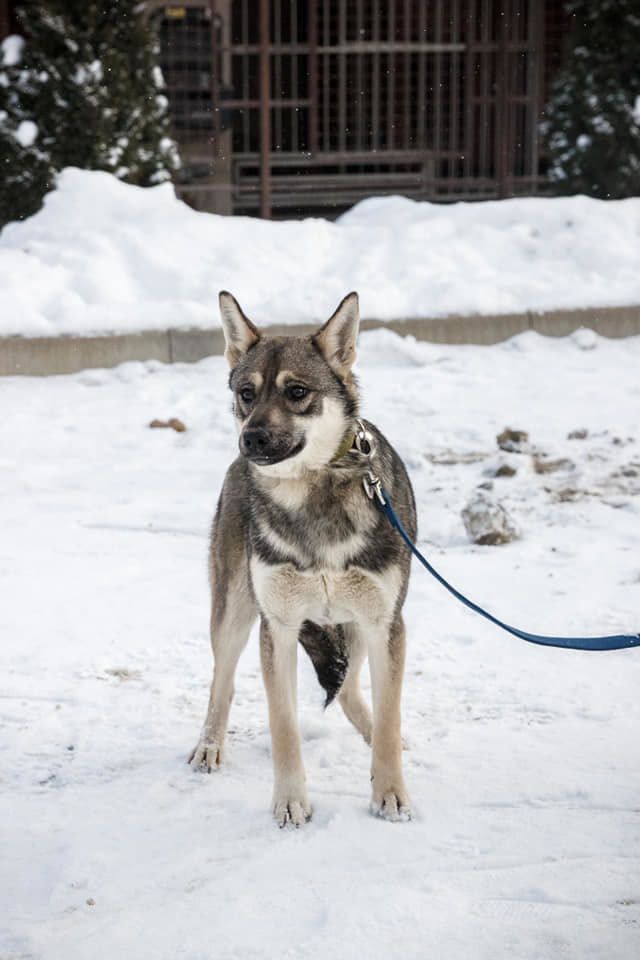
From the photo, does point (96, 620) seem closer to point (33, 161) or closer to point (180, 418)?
point (180, 418)

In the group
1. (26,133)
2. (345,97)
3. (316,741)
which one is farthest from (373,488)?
(345,97)

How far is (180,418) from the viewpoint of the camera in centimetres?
816

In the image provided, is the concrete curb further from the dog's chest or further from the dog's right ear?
the dog's chest

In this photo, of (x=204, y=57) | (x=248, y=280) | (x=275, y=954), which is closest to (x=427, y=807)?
(x=275, y=954)

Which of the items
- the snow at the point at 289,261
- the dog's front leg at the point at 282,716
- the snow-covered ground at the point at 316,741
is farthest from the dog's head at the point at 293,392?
the snow at the point at 289,261

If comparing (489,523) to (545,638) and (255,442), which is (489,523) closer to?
(545,638)

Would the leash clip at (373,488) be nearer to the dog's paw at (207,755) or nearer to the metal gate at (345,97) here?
the dog's paw at (207,755)

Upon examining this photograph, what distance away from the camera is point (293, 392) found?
3354 millimetres

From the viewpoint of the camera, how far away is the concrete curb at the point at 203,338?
915 cm

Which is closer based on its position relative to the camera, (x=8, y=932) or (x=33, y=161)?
→ (x=8, y=932)

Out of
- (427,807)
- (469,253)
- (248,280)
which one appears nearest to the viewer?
(427,807)

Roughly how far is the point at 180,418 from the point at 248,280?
8.01 feet

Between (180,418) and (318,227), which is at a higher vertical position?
(318,227)

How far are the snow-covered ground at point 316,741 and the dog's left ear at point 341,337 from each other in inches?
54.4
